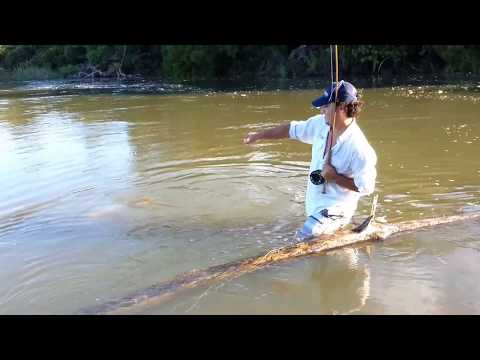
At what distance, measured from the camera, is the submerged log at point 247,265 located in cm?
412

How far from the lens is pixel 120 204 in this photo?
23.5 ft

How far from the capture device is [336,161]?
4.66 m

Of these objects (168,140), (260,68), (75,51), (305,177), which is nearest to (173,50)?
(260,68)

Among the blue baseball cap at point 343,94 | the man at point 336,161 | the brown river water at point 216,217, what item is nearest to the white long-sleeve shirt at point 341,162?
the man at point 336,161

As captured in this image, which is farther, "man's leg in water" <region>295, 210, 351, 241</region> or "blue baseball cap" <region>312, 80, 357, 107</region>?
"man's leg in water" <region>295, 210, 351, 241</region>

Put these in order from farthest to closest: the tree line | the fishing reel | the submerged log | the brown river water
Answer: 1. the tree line
2. the fishing reel
3. the brown river water
4. the submerged log

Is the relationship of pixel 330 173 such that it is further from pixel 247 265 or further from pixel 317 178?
pixel 247 265

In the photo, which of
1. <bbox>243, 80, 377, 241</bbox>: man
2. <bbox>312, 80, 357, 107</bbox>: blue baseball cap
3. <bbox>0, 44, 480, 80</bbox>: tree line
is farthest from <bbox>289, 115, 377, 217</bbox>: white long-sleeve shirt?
<bbox>0, 44, 480, 80</bbox>: tree line

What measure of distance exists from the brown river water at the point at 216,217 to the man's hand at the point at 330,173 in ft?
2.76

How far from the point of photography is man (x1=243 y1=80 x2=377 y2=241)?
178 inches

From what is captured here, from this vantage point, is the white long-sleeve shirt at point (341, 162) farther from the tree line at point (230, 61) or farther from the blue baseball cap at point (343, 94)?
the tree line at point (230, 61)

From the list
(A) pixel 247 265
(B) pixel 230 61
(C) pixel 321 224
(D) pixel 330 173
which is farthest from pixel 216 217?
(B) pixel 230 61

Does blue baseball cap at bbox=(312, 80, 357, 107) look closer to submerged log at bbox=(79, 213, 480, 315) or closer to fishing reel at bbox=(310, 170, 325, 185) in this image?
fishing reel at bbox=(310, 170, 325, 185)
